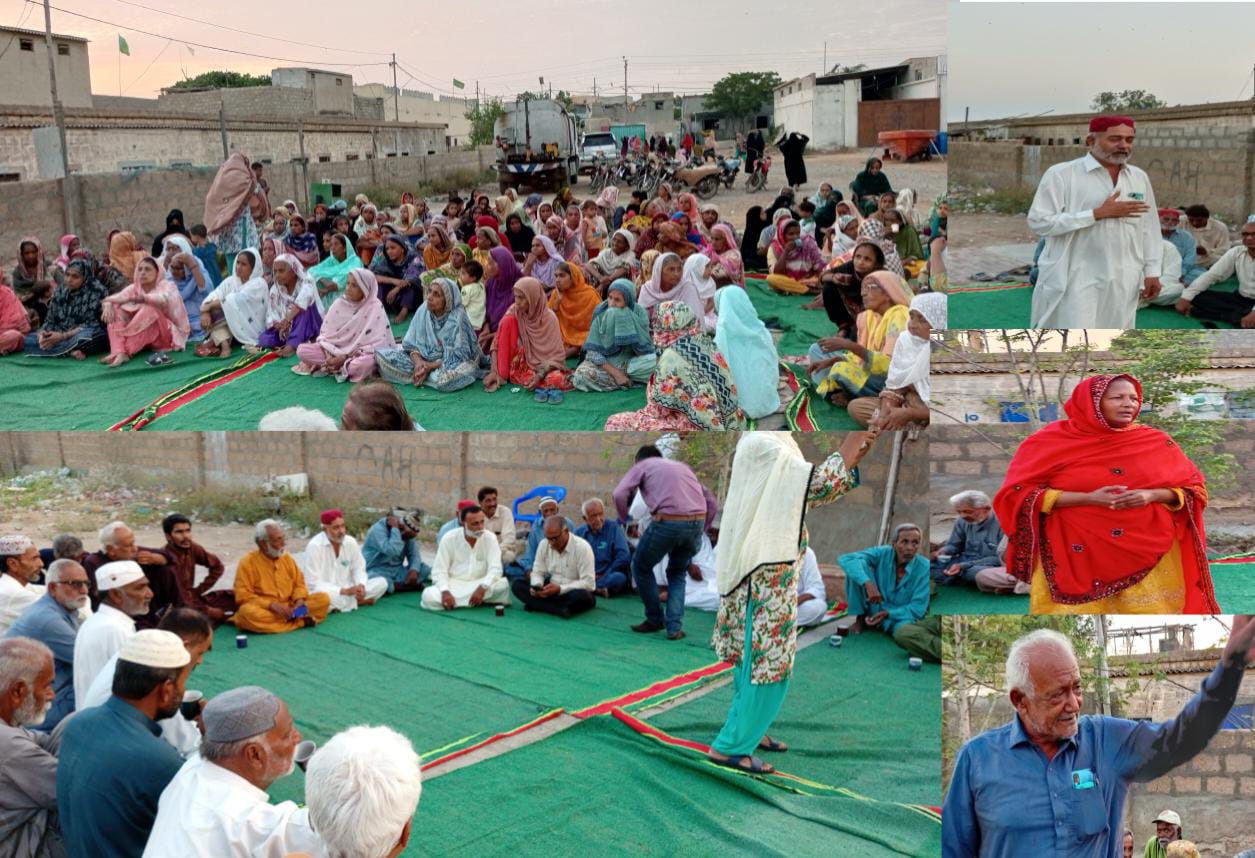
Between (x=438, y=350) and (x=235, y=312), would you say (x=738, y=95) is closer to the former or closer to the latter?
(x=438, y=350)

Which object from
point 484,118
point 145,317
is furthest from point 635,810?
point 145,317

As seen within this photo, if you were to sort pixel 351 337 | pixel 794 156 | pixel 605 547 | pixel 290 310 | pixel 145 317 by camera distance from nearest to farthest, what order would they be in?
pixel 794 156, pixel 605 547, pixel 351 337, pixel 290 310, pixel 145 317

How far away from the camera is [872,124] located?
2.80 m

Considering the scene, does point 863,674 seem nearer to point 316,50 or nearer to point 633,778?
point 633,778

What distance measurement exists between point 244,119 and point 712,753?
2.74 metres

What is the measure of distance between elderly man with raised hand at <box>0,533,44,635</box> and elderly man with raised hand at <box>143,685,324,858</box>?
4.95 ft

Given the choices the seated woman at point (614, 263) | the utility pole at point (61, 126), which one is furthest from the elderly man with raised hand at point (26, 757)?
the seated woman at point (614, 263)

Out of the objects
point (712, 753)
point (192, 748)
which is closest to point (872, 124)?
point (712, 753)

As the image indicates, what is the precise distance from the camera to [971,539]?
8.02 feet

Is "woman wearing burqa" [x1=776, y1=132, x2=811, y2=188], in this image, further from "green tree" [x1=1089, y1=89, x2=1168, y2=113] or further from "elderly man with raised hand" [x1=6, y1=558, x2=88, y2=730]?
"elderly man with raised hand" [x1=6, y1=558, x2=88, y2=730]

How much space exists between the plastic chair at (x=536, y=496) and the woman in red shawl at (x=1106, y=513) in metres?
1.37

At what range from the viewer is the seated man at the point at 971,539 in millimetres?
2406

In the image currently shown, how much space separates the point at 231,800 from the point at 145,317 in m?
2.42

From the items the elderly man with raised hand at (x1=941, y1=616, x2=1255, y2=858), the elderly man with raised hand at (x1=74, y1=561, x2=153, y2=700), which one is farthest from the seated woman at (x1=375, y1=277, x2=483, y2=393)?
the elderly man with raised hand at (x1=941, y1=616, x2=1255, y2=858)
